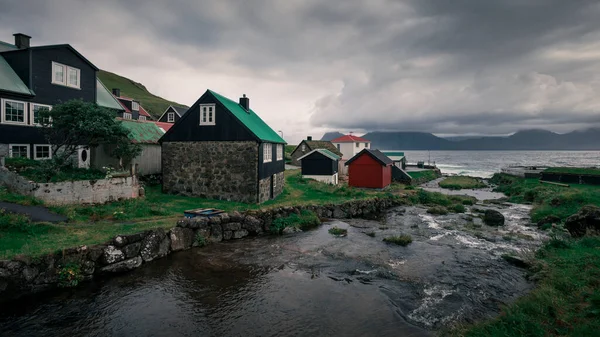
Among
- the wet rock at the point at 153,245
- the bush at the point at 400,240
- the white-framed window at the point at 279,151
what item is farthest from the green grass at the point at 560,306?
the white-framed window at the point at 279,151

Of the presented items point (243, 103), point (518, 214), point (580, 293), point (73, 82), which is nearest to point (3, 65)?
point (73, 82)

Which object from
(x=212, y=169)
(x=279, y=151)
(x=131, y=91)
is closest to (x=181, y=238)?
(x=212, y=169)

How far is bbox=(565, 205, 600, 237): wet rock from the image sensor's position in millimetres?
18000

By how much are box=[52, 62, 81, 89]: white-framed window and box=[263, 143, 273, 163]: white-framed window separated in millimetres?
17867

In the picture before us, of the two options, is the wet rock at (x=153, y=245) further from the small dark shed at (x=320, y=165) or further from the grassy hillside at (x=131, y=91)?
the grassy hillside at (x=131, y=91)

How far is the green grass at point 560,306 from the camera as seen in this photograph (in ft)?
27.6

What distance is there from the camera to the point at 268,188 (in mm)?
29016

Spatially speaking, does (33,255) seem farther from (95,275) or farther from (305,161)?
(305,161)

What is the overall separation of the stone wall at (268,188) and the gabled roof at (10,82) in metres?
19.2

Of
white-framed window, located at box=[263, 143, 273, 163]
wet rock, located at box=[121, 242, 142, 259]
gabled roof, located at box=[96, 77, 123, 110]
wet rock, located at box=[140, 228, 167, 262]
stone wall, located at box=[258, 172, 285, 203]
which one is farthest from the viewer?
gabled roof, located at box=[96, 77, 123, 110]

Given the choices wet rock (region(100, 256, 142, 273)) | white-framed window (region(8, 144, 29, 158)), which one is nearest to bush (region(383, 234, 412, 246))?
wet rock (region(100, 256, 142, 273))

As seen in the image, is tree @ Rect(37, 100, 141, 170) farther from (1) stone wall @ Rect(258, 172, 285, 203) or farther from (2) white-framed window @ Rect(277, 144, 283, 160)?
(2) white-framed window @ Rect(277, 144, 283, 160)

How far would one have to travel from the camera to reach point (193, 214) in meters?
19.8

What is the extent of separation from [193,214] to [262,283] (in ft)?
25.8
